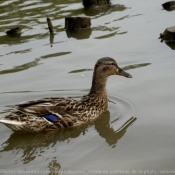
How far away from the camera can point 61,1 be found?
52.1 feet

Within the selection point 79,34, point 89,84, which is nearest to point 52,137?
point 89,84

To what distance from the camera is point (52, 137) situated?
24.4 feet

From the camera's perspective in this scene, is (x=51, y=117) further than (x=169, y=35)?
No

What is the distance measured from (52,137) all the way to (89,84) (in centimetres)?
210

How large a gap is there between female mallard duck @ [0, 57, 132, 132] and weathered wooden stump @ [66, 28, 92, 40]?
3.83 metres

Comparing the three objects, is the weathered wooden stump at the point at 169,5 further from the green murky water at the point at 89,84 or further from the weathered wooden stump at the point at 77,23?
the weathered wooden stump at the point at 77,23

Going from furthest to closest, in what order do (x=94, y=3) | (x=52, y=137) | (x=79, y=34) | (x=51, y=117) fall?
1. (x=94, y=3)
2. (x=79, y=34)
3. (x=51, y=117)
4. (x=52, y=137)

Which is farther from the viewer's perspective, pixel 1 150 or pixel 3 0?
pixel 3 0

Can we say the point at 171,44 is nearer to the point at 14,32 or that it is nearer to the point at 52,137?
the point at 14,32

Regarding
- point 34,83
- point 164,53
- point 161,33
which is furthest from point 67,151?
point 161,33

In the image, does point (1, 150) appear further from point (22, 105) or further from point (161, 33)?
point (161, 33)

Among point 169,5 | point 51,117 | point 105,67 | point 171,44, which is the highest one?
point 105,67

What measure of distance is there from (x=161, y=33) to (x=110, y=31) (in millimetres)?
1456

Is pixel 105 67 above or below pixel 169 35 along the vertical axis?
above
